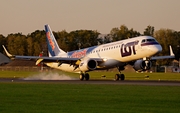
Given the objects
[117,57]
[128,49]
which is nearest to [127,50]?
[128,49]

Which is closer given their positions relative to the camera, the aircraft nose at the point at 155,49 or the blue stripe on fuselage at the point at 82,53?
the aircraft nose at the point at 155,49

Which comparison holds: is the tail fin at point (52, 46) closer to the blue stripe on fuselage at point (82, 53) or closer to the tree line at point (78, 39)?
the blue stripe on fuselage at point (82, 53)

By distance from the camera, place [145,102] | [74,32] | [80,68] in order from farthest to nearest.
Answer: [74,32] < [80,68] < [145,102]

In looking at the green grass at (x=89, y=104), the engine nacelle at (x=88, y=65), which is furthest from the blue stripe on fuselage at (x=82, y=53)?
the green grass at (x=89, y=104)

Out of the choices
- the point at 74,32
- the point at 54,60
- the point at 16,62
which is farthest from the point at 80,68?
the point at 74,32

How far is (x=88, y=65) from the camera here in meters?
51.7

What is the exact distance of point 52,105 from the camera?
21.3m

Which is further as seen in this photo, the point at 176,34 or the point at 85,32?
the point at 85,32

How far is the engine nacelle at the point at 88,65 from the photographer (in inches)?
2030

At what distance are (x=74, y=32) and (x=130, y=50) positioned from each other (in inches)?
4727

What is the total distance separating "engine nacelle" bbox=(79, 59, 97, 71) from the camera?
5156 cm

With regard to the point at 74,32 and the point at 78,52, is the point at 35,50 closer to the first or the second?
the point at 74,32

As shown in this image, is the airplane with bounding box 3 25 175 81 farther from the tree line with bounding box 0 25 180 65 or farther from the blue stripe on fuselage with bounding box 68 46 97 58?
the tree line with bounding box 0 25 180 65

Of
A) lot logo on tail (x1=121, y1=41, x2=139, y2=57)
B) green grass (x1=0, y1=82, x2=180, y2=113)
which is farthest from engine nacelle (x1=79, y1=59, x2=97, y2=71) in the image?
green grass (x1=0, y1=82, x2=180, y2=113)
